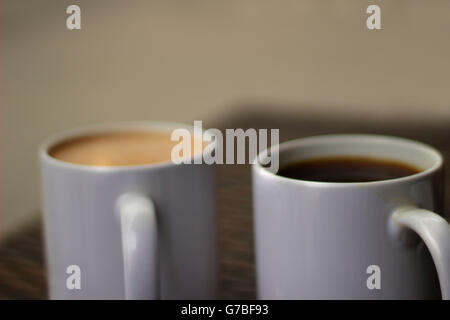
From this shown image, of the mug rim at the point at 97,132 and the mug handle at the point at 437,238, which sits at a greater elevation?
the mug rim at the point at 97,132

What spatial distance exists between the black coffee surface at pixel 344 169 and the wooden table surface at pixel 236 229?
0.30 ft

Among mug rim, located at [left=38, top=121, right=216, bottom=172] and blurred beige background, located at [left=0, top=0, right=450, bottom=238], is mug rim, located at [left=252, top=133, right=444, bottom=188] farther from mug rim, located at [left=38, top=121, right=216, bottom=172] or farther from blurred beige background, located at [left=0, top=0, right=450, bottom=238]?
blurred beige background, located at [left=0, top=0, right=450, bottom=238]

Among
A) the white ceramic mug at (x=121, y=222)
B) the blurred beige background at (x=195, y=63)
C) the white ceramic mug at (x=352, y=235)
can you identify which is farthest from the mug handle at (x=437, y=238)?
the blurred beige background at (x=195, y=63)

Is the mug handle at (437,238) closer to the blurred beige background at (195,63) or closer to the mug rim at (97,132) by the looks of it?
the mug rim at (97,132)

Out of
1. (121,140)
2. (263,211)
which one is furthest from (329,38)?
(263,211)

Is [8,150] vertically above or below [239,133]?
below

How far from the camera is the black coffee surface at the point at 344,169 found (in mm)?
428

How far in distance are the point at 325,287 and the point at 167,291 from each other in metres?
0.10

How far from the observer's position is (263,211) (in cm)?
39

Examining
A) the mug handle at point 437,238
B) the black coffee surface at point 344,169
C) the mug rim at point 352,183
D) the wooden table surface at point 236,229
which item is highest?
the mug rim at point 352,183

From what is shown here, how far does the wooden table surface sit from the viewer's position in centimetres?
49

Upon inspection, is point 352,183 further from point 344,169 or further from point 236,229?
point 236,229

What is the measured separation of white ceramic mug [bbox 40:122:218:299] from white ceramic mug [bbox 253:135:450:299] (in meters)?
0.05

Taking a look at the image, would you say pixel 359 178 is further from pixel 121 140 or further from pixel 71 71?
pixel 71 71
